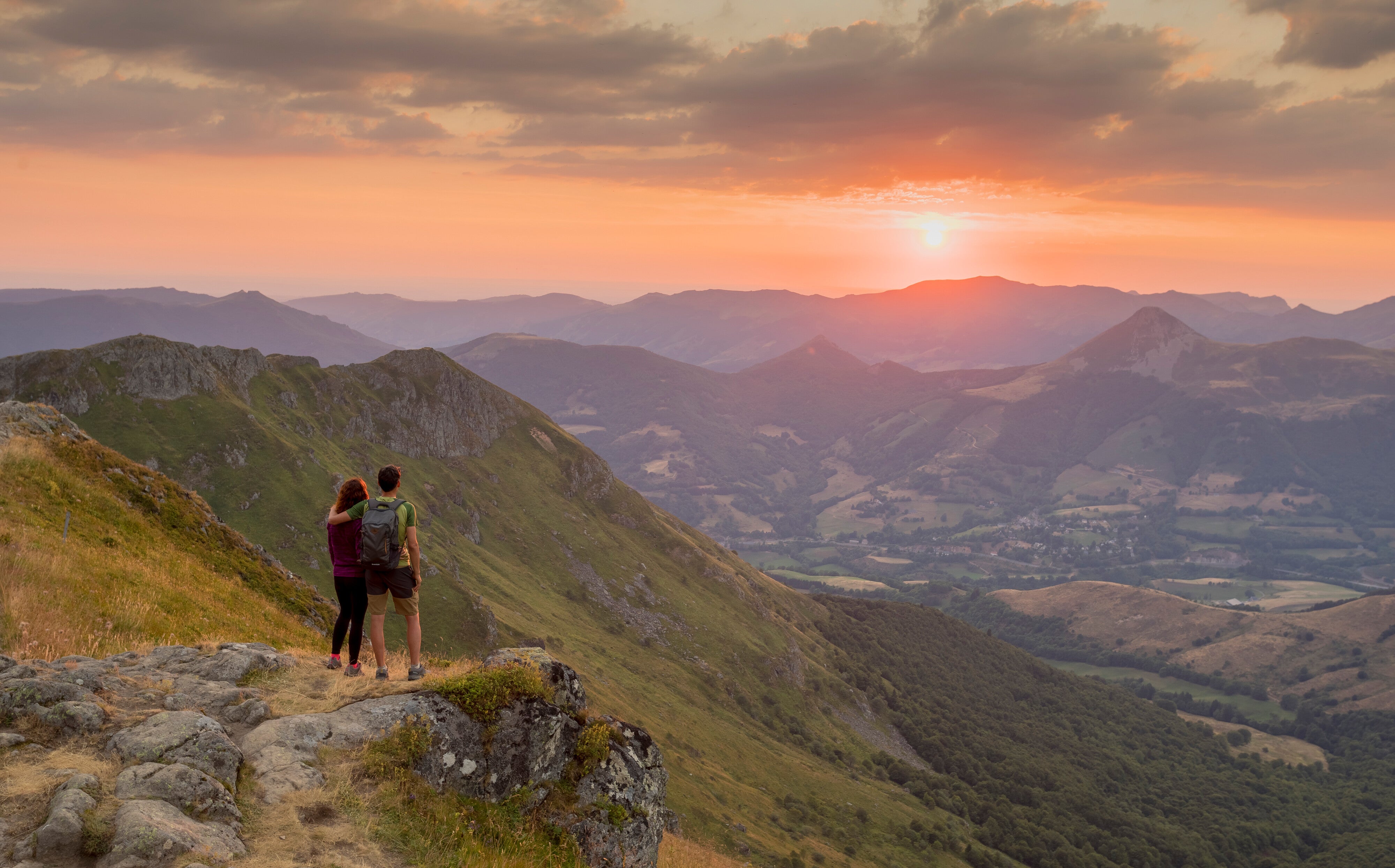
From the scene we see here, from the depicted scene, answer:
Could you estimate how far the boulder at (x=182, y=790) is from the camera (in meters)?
Result: 14.3

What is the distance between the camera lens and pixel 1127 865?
177500mm

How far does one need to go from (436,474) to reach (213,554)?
153 m

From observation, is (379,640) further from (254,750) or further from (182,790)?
(182,790)

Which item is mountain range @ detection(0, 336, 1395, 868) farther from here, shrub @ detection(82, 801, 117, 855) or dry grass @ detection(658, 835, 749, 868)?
dry grass @ detection(658, 835, 749, 868)

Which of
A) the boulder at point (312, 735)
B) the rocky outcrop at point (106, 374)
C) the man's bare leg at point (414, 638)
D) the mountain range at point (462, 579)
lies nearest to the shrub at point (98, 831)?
the mountain range at point (462, 579)

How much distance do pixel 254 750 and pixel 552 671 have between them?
7633 mm

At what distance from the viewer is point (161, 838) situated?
13.0 m

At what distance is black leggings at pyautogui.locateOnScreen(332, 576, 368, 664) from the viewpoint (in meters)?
21.4

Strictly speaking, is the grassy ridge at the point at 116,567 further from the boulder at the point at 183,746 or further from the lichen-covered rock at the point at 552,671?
the lichen-covered rock at the point at 552,671

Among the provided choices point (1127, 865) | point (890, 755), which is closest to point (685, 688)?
point (890, 755)

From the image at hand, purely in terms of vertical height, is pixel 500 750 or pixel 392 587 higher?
pixel 392 587

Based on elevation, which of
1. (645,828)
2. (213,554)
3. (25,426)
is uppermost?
(25,426)

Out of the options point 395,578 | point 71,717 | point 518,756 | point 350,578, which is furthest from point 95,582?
point 518,756

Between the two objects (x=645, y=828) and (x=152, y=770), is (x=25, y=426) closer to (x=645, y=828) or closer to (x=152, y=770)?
(x=152, y=770)
